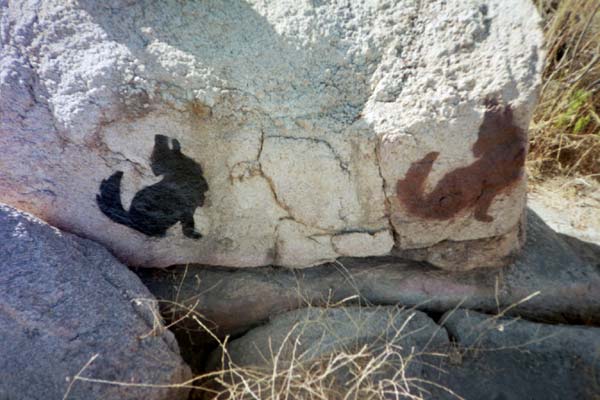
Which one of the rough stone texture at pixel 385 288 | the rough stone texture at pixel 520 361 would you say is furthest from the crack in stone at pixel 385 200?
the rough stone texture at pixel 520 361

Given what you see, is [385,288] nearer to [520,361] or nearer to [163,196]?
[520,361]

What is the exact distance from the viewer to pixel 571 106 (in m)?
1.84

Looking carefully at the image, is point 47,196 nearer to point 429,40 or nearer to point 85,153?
point 85,153

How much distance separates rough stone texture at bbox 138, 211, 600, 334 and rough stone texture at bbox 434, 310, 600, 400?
0.23ft

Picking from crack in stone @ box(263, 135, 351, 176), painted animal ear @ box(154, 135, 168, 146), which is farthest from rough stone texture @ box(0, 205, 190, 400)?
crack in stone @ box(263, 135, 351, 176)

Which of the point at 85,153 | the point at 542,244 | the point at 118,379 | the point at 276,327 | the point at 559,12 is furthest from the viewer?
the point at 559,12

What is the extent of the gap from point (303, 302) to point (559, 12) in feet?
5.34

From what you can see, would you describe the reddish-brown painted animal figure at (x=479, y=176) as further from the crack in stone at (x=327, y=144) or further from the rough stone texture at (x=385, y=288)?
the rough stone texture at (x=385, y=288)

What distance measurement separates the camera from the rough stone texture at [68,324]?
911 millimetres

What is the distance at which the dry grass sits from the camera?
1805 millimetres

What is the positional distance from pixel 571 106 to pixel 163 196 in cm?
169

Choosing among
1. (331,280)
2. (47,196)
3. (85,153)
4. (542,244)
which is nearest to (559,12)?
(542,244)

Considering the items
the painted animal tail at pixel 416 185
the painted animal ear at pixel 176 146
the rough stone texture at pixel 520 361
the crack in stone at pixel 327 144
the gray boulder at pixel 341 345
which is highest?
the painted animal ear at pixel 176 146

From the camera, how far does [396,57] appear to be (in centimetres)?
98
